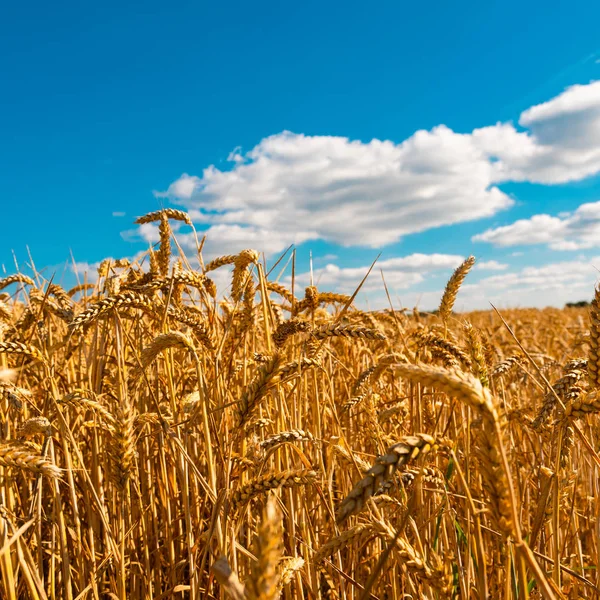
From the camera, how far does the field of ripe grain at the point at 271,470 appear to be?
1.10m

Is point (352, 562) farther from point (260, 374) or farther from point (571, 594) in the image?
point (260, 374)

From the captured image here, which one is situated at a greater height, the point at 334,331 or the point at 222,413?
the point at 334,331

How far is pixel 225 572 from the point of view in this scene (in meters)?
0.72

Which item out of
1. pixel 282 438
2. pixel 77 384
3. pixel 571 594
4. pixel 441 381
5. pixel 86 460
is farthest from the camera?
pixel 77 384

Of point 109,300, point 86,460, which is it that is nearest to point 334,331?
point 109,300

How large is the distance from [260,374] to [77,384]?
190cm

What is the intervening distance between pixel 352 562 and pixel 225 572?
4.18 feet

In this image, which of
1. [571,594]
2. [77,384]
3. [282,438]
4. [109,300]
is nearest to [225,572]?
[282,438]

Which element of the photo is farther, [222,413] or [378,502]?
[222,413]

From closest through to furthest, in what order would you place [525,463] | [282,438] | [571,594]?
[282,438]
[571,594]
[525,463]

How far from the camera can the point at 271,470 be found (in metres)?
1.85

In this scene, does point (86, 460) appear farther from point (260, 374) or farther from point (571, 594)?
point (571, 594)

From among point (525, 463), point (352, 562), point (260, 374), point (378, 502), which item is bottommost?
point (352, 562)

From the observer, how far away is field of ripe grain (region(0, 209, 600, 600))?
110 cm
